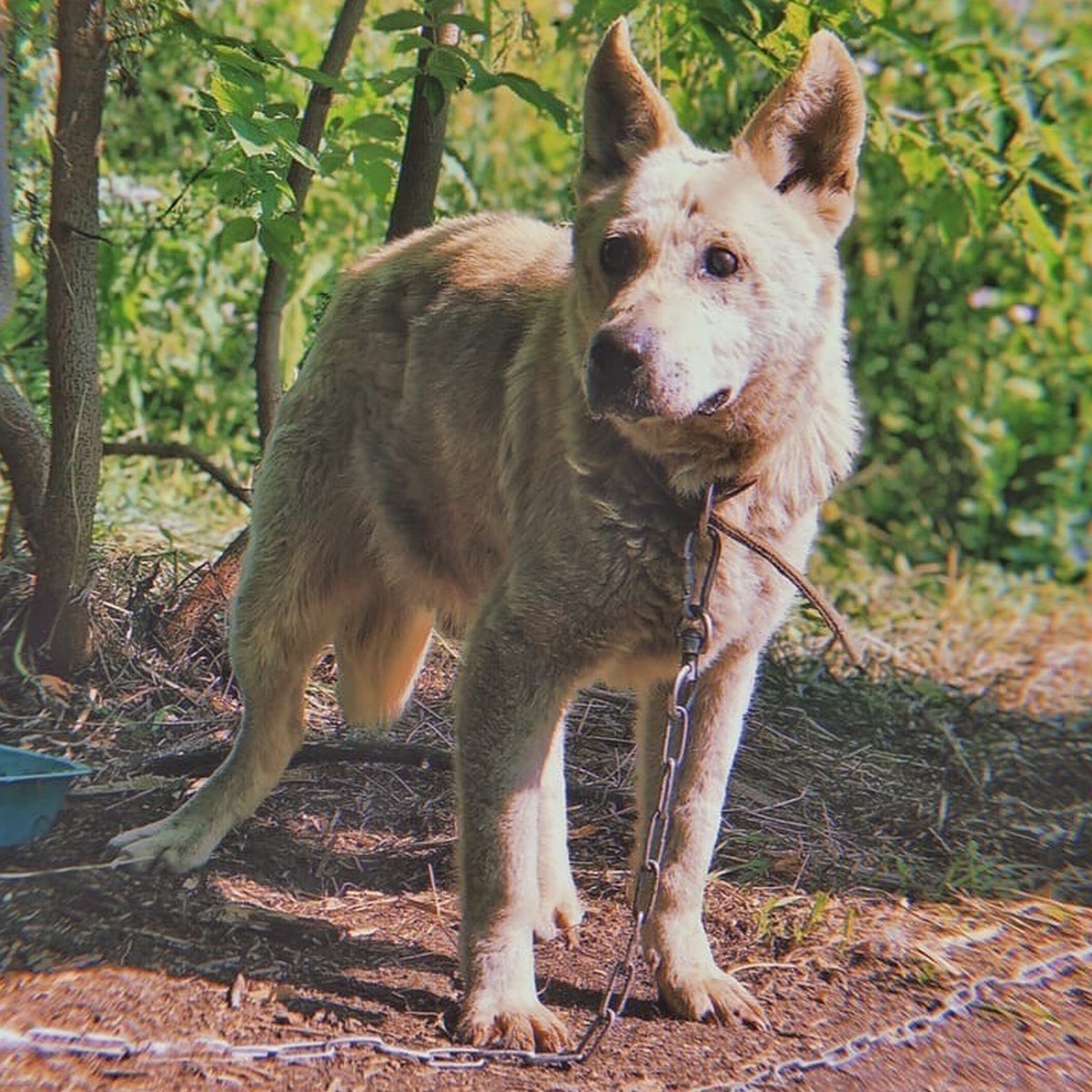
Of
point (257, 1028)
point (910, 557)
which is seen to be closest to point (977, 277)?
point (910, 557)

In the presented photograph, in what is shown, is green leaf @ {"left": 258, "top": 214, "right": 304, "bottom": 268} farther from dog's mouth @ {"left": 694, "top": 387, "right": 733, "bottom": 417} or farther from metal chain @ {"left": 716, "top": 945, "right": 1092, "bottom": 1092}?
metal chain @ {"left": 716, "top": 945, "right": 1092, "bottom": 1092}

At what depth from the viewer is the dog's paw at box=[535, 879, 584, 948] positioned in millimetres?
3381

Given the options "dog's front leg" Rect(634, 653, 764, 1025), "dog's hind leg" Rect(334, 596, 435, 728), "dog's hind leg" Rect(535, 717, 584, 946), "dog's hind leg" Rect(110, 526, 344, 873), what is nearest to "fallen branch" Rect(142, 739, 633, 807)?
"dog's hind leg" Rect(334, 596, 435, 728)

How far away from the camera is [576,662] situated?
2.84 metres

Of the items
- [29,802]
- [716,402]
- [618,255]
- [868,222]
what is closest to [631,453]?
[716,402]

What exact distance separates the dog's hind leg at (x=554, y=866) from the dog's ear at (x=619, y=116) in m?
1.26

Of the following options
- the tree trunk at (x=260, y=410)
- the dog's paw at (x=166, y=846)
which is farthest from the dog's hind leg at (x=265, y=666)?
the tree trunk at (x=260, y=410)

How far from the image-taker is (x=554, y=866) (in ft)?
11.3

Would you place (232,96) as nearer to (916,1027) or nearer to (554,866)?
(554,866)

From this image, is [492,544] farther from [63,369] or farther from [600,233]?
[63,369]

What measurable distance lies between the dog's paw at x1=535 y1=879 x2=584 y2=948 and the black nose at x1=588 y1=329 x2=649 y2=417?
134 centimetres

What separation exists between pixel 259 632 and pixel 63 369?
986 millimetres

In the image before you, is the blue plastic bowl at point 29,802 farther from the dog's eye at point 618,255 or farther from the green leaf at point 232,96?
the dog's eye at point 618,255

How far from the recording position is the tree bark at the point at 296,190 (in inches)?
162
